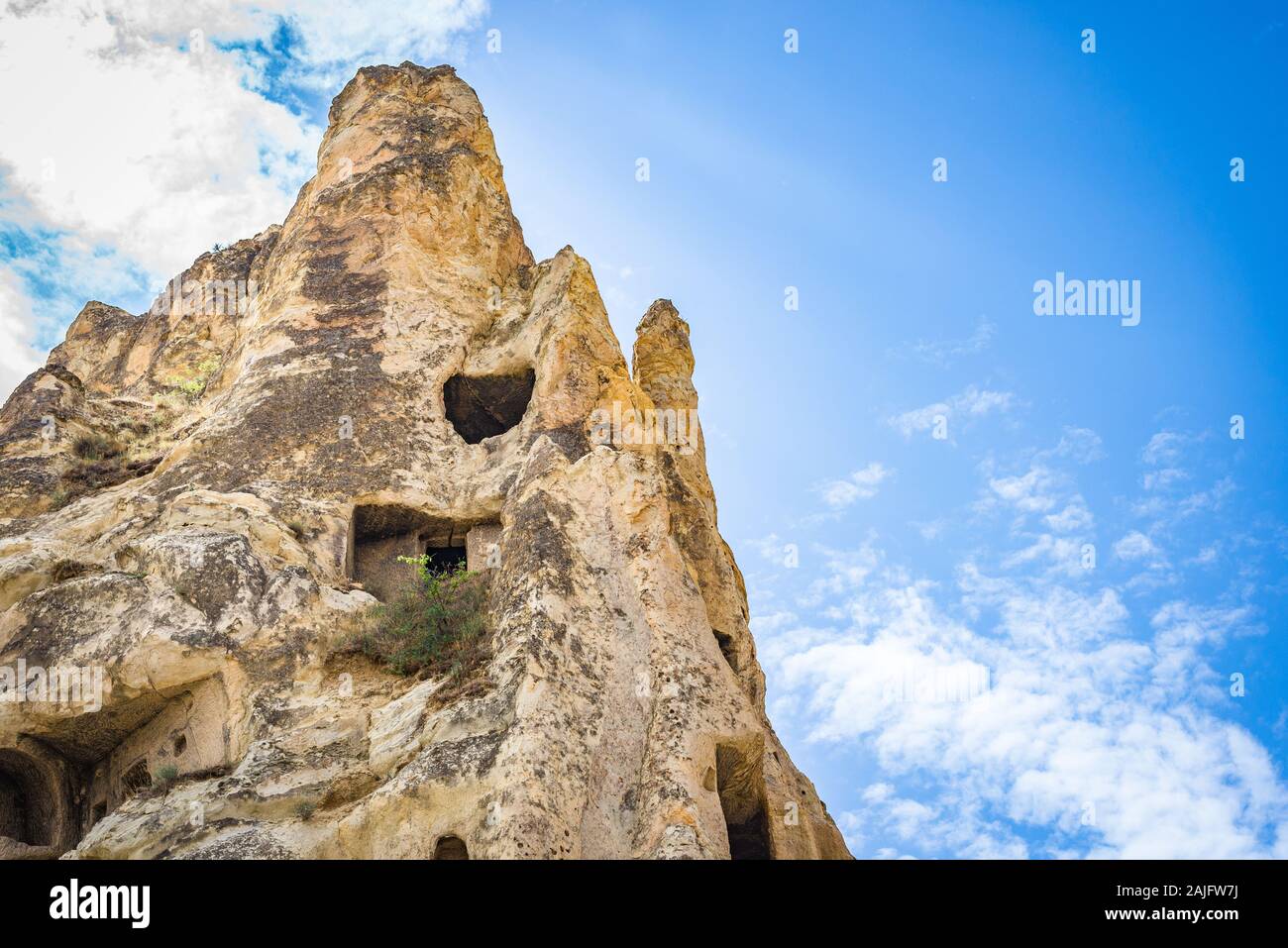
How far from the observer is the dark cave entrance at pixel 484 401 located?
18.1 metres

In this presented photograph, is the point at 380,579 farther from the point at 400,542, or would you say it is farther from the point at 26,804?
the point at 26,804

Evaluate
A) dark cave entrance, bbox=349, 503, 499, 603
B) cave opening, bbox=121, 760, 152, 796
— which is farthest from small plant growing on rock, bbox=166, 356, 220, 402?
cave opening, bbox=121, 760, 152, 796

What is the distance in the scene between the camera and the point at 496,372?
59.4 ft

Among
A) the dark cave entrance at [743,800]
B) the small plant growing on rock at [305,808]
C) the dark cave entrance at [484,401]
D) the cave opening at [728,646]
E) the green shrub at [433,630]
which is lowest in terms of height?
the dark cave entrance at [743,800]

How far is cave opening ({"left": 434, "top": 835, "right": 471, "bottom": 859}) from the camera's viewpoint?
407 inches

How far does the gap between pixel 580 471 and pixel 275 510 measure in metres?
3.99

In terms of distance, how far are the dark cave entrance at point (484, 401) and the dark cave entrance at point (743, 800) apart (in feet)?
23.6

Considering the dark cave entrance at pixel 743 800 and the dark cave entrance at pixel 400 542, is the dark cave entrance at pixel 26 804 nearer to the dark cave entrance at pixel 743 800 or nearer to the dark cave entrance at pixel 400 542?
the dark cave entrance at pixel 400 542

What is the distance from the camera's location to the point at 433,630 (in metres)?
13.4

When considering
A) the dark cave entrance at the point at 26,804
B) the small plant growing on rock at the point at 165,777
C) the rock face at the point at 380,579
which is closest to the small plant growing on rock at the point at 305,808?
the rock face at the point at 380,579

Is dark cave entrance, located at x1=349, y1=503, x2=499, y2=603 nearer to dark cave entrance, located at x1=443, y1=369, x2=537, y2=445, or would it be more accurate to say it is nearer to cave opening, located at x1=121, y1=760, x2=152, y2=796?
dark cave entrance, located at x1=443, y1=369, x2=537, y2=445

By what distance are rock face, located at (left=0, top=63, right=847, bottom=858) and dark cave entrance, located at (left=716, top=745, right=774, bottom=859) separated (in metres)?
0.04

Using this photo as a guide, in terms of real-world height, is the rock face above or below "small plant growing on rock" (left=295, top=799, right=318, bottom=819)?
above

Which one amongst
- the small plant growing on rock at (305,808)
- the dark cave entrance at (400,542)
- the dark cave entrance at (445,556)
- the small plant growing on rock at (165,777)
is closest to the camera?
the small plant growing on rock at (305,808)
